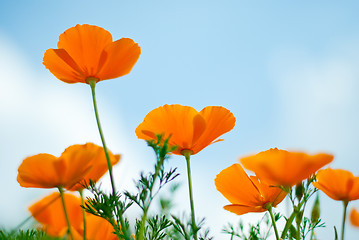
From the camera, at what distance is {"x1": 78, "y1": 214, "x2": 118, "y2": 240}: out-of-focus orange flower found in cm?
93

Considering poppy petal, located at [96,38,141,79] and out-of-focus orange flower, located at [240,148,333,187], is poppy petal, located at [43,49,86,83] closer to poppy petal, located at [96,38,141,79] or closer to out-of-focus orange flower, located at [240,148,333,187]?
poppy petal, located at [96,38,141,79]

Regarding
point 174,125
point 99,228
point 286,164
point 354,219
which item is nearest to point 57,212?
point 99,228

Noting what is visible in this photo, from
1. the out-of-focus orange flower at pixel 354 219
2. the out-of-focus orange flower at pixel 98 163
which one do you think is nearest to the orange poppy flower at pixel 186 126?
the out-of-focus orange flower at pixel 98 163

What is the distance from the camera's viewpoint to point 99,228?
95 centimetres

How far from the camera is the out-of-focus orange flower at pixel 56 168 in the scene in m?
0.82

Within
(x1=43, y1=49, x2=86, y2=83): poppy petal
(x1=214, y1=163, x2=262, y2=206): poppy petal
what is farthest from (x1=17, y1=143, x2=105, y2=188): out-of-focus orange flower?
(x1=214, y1=163, x2=262, y2=206): poppy petal

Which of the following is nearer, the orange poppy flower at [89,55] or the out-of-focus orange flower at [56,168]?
the out-of-focus orange flower at [56,168]

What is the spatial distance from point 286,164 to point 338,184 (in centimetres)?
31

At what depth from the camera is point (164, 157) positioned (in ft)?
2.71

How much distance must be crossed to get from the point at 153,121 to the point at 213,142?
6.6 inches

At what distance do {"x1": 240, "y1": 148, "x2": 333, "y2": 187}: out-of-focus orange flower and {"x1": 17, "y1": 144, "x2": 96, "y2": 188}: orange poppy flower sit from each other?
34 centimetres

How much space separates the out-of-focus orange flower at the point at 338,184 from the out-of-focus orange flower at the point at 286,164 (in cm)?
23

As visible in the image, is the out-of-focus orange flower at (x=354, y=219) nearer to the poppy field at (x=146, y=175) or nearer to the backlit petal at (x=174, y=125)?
the poppy field at (x=146, y=175)

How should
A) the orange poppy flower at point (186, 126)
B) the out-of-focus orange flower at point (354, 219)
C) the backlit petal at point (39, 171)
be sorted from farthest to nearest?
the out-of-focus orange flower at point (354, 219), the orange poppy flower at point (186, 126), the backlit petal at point (39, 171)
